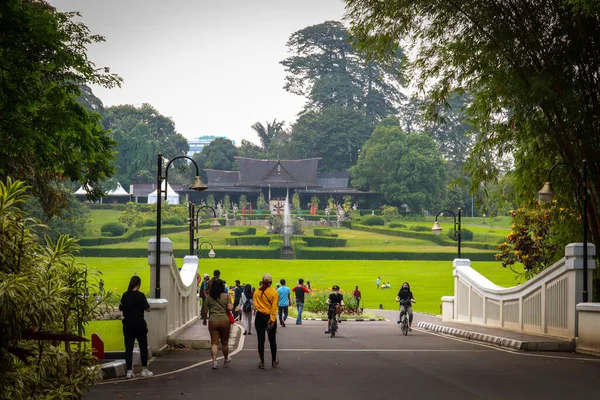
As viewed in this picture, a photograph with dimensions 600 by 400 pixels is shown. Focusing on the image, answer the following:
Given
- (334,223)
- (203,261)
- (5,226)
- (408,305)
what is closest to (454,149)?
(334,223)

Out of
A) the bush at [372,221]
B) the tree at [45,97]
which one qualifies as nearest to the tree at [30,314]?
the tree at [45,97]

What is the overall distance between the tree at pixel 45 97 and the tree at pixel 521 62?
6.38 m

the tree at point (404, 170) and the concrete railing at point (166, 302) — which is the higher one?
the tree at point (404, 170)

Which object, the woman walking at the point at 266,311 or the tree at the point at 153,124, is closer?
the woman walking at the point at 266,311

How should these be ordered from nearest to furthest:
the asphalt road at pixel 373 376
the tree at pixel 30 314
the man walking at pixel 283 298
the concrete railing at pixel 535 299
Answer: the tree at pixel 30 314 < the asphalt road at pixel 373 376 < the concrete railing at pixel 535 299 < the man walking at pixel 283 298

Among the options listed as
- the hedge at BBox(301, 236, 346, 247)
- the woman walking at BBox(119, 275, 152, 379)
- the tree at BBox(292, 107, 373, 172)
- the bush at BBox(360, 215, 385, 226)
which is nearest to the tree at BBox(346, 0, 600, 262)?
the woman walking at BBox(119, 275, 152, 379)

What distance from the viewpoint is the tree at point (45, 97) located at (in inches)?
624

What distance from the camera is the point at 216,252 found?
65562 millimetres

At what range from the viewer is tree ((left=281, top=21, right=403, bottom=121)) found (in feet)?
413

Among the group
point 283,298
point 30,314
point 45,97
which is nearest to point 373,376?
point 30,314

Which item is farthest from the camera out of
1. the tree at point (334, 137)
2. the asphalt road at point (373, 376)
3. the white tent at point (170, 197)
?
the tree at point (334, 137)

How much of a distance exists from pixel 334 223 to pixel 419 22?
7183cm

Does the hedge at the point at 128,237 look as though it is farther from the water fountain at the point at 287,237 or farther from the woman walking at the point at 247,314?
the woman walking at the point at 247,314

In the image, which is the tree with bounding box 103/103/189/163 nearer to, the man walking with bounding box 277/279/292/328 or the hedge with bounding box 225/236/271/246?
the hedge with bounding box 225/236/271/246
